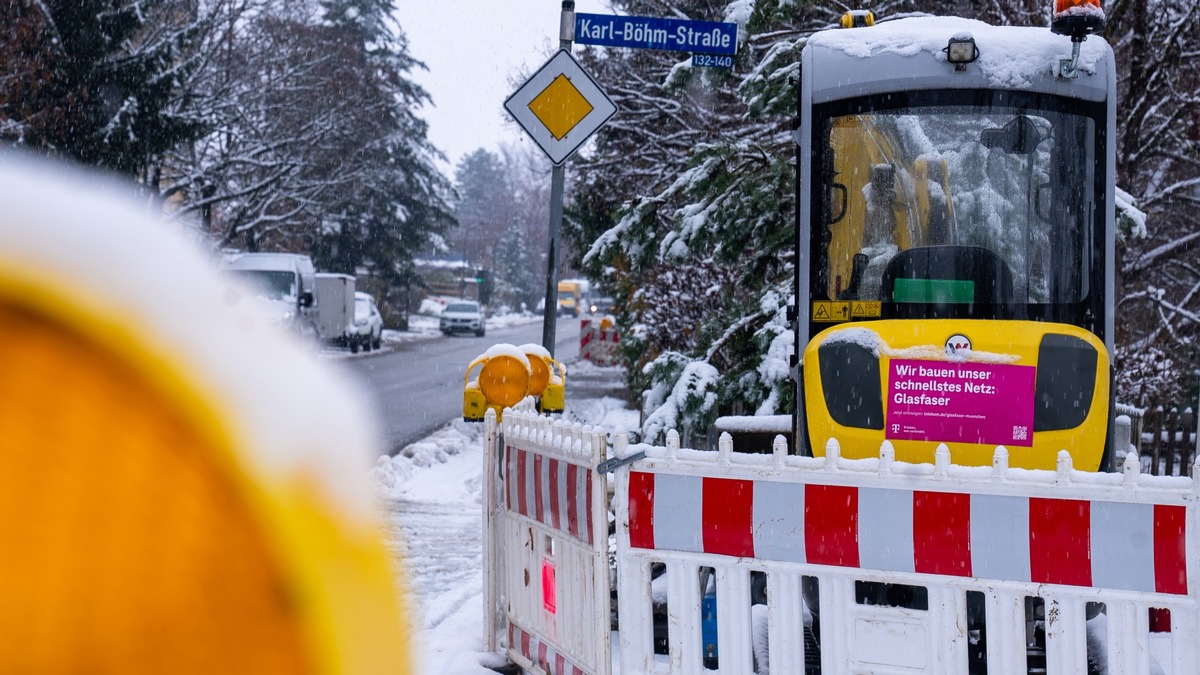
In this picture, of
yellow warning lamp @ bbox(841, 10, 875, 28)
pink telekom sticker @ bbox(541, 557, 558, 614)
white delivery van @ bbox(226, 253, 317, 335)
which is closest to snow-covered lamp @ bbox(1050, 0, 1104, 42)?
yellow warning lamp @ bbox(841, 10, 875, 28)

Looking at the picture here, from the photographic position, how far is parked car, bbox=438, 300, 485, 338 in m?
53.9

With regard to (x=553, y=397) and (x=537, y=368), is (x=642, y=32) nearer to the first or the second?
(x=553, y=397)

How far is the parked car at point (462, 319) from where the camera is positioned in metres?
53.9

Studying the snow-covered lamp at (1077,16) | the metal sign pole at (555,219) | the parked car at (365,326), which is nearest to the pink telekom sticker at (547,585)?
the metal sign pole at (555,219)

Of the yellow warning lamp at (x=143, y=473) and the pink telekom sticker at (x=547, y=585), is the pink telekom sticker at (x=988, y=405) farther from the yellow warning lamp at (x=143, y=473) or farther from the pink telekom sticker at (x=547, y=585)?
the yellow warning lamp at (x=143, y=473)

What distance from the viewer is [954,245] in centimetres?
575

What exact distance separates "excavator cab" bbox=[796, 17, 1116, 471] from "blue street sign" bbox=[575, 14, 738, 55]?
2.27m

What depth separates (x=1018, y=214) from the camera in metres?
5.74

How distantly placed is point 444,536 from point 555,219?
319 centimetres

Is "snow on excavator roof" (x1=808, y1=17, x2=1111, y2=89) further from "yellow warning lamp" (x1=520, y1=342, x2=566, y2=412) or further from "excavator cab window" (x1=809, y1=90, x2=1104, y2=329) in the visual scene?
"yellow warning lamp" (x1=520, y1=342, x2=566, y2=412)

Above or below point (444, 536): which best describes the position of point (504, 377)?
above

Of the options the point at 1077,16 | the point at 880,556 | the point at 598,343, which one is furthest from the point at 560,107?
the point at 598,343

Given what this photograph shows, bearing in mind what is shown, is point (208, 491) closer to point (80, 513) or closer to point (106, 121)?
point (80, 513)

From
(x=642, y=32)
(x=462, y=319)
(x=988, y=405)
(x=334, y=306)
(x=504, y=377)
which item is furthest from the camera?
(x=462, y=319)
